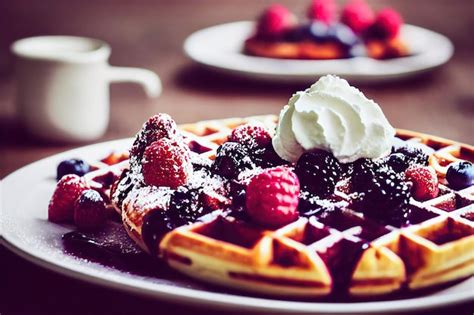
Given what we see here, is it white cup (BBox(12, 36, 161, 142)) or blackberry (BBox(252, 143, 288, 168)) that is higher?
blackberry (BBox(252, 143, 288, 168))

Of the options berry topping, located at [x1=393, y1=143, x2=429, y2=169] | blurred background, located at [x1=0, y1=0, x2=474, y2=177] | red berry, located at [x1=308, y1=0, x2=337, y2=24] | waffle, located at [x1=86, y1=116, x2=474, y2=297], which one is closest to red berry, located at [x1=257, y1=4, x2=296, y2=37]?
red berry, located at [x1=308, y1=0, x2=337, y2=24]

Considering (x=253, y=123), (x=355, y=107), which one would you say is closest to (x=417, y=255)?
(x=355, y=107)

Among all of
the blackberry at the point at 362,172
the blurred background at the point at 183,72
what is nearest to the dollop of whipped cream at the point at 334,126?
the blackberry at the point at 362,172

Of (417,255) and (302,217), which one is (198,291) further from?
(417,255)

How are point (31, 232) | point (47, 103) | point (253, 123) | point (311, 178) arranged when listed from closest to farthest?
point (311, 178), point (31, 232), point (253, 123), point (47, 103)

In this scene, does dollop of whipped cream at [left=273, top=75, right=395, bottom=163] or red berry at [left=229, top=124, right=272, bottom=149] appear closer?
dollop of whipped cream at [left=273, top=75, right=395, bottom=163]

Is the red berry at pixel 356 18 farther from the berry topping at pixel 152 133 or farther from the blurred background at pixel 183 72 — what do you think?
the berry topping at pixel 152 133

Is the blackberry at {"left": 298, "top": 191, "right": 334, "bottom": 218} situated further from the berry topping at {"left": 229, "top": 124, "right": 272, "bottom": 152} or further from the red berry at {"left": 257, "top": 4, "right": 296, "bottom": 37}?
the red berry at {"left": 257, "top": 4, "right": 296, "bottom": 37}
